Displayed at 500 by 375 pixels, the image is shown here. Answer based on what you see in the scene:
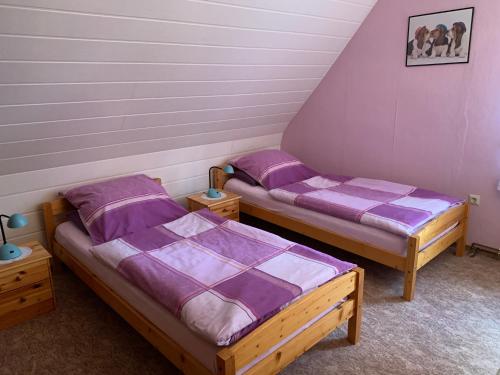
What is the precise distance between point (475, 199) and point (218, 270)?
218 centimetres

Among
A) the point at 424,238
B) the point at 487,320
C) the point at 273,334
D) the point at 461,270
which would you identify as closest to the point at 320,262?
the point at 273,334

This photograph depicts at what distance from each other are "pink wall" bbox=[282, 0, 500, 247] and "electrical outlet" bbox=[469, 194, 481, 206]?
3cm

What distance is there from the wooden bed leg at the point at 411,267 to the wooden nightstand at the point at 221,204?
Answer: 4.63ft

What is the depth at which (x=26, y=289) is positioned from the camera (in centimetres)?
219

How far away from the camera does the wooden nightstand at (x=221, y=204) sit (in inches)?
120

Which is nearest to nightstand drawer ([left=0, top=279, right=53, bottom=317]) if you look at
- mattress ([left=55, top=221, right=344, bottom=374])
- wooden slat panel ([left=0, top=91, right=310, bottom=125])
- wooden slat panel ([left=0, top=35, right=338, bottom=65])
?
mattress ([left=55, top=221, right=344, bottom=374])

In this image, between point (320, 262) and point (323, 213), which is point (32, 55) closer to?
point (320, 262)

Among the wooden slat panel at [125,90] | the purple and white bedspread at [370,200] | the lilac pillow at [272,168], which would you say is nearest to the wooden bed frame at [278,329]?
the purple and white bedspread at [370,200]

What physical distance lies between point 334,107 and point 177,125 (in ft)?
5.08

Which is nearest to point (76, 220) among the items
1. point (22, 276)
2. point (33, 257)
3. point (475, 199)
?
point (33, 257)

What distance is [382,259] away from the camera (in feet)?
7.99

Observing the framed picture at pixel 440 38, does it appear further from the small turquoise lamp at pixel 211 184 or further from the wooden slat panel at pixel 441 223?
the small turquoise lamp at pixel 211 184

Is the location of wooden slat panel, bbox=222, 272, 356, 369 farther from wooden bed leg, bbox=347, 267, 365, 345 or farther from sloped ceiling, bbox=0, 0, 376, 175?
sloped ceiling, bbox=0, 0, 376, 175

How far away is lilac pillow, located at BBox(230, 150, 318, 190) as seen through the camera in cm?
339
